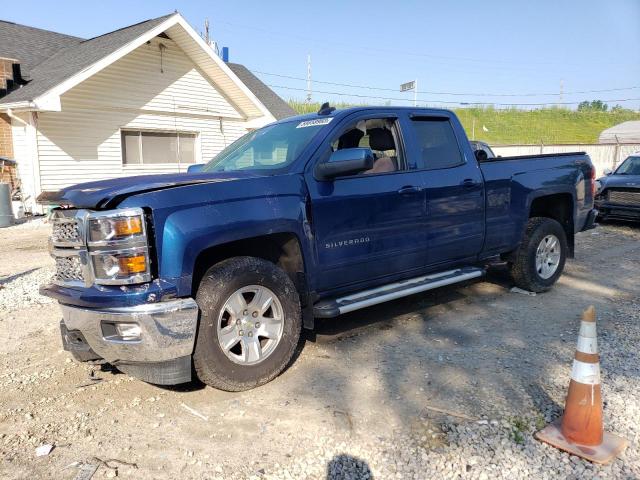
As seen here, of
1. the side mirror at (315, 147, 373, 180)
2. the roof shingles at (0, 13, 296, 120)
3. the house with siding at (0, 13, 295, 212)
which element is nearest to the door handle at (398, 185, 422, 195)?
the side mirror at (315, 147, 373, 180)

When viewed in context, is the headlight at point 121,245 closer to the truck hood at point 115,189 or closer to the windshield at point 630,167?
the truck hood at point 115,189

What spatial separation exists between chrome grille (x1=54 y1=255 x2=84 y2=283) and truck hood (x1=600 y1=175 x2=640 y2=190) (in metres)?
11.3

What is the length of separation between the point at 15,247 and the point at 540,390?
9.35 metres

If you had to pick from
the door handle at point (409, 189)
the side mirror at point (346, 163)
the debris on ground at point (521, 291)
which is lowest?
the debris on ground at point (521, 291)

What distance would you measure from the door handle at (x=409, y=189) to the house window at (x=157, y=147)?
11.8 metres

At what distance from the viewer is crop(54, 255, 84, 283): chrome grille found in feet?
11.0

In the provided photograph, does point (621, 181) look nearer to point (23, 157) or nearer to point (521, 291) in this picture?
point (521, 291)

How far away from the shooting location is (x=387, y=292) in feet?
14.4

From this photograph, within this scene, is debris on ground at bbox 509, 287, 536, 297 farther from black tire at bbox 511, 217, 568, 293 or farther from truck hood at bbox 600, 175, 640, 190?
truck hood at bbox 600, 175, 640, 190

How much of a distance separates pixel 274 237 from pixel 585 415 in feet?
7.66

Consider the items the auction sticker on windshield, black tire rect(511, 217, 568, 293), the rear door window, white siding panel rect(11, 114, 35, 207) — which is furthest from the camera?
white siding panel rect(11, 114, 35, 207)

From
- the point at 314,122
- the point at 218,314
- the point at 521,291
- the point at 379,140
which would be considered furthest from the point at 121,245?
the point at 521,291

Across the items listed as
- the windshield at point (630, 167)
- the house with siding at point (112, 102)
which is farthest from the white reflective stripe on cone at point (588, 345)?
the house with siding at point (112, 102)

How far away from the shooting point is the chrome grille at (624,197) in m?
10.9
